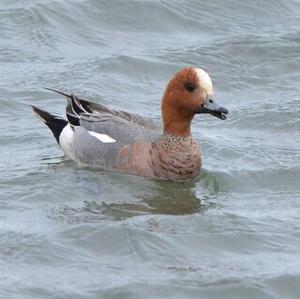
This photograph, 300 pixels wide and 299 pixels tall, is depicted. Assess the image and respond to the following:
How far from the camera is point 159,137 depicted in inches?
412

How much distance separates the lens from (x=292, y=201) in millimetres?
9828

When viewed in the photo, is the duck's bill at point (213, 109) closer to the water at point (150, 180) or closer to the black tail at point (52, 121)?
the water at point (150, 180)

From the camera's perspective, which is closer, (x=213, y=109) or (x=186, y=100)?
(x=213, y=109)

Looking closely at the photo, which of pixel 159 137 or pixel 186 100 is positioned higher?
pixel 186 100

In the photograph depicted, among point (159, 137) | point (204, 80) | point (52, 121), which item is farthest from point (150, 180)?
point (52, 121)

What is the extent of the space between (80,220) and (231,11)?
6.53 meters

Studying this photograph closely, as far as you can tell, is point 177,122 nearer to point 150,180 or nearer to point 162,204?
point 150,180

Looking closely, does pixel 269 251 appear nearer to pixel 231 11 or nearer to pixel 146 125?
pixel 146 125

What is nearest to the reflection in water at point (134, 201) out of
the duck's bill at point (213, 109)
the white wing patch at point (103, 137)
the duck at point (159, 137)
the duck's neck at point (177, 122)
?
the duck at point (159, 137)

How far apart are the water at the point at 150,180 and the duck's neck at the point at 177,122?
428 millimetres

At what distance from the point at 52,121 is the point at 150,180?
135 centimetres

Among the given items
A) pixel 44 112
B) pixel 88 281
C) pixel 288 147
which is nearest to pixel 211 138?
pixel 288 147

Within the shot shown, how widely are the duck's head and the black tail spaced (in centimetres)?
112

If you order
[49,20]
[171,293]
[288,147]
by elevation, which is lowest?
[171,293]
